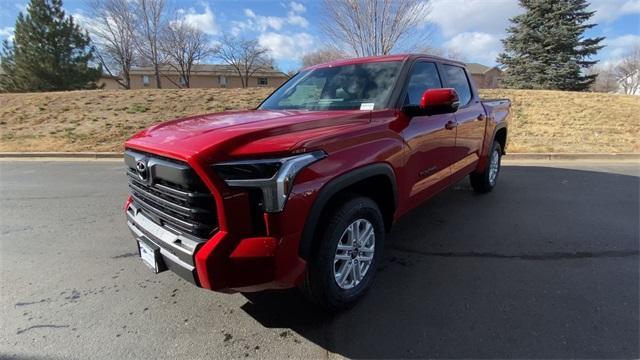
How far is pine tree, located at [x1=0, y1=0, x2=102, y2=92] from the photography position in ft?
86.6

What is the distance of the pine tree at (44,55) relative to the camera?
2639 centimetres

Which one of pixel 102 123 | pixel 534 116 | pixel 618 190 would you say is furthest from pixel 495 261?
pixel 102 123

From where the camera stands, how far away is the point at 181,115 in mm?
14391

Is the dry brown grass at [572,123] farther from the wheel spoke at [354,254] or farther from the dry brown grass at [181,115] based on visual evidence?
the wheel spoke at [354,254]

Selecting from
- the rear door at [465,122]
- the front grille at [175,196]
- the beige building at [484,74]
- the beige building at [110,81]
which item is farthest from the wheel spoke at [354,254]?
the beige building at [484,74]

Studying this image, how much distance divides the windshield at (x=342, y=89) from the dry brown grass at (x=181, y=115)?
7.27 m

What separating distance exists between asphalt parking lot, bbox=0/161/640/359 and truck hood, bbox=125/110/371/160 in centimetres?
125

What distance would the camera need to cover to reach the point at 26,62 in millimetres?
26250

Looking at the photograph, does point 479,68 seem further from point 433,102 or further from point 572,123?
point 433,102

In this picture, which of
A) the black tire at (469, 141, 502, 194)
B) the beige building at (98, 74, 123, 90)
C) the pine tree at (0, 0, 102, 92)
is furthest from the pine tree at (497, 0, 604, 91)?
the beige building at (98, 74, 123, 90)

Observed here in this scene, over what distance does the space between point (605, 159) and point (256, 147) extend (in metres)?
9.76

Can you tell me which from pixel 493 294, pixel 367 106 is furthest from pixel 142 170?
pixel 493 294

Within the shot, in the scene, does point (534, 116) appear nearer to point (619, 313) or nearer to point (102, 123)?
point (619, 313)

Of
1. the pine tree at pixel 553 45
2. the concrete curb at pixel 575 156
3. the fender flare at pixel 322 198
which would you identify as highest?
the pine tree at pixel 553 45
